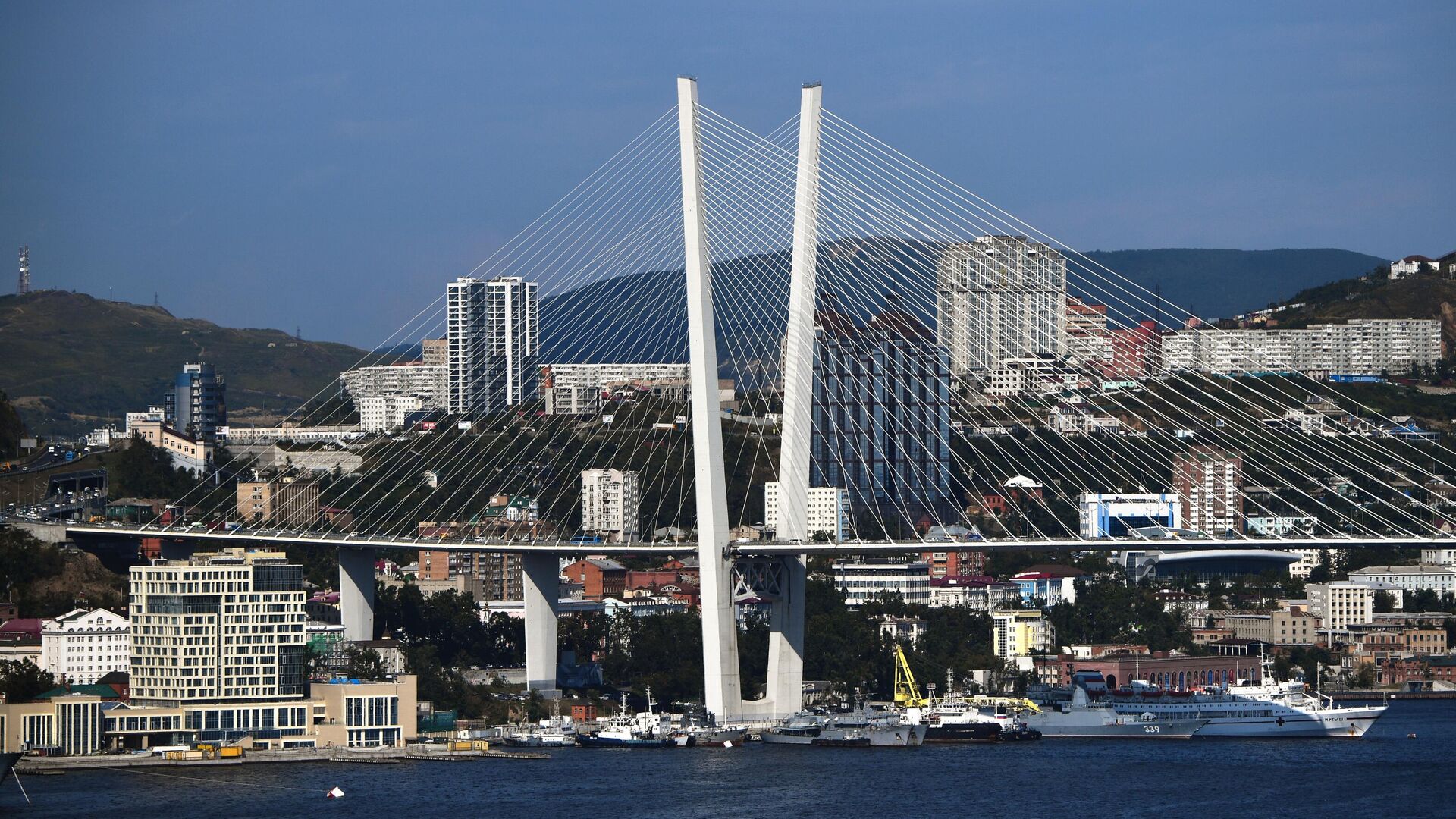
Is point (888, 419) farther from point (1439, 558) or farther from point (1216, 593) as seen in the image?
point (1439, 558)

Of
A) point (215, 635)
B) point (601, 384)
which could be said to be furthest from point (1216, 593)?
point (215, 635)

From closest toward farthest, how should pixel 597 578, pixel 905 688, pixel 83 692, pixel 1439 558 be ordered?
pixel 83 692 → pixel 905 688 → pixel 597 578 → pixel 1439 558

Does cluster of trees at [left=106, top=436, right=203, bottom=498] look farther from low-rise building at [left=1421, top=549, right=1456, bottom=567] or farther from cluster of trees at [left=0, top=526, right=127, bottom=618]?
low-rise building at [left=1421, top=549, right=1456, bottom=567]

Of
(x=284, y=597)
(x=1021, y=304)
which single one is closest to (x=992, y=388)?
(x=1021, y=304)

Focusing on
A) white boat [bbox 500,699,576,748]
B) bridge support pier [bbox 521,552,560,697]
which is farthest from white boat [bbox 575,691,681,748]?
bridge support pier [bbox 521,552,560,697]

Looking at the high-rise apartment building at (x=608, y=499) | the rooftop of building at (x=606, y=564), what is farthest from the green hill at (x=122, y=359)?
the high-rise apartment building at (x=608, y=499)

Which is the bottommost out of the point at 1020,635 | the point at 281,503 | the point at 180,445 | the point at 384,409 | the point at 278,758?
the point at 278,758
